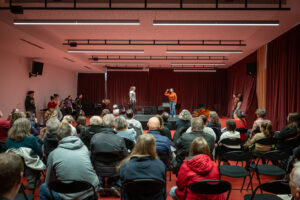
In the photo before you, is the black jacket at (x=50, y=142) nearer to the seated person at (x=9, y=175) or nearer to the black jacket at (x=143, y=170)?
the black jacket at (x=143, y=170)

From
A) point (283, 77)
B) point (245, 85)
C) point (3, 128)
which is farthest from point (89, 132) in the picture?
point (245, 85)

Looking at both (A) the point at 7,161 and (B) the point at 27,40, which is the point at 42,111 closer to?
(B) the point at 27,40

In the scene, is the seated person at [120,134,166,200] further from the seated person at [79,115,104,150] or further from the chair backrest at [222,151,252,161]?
the seated person at [79,115,104,150]

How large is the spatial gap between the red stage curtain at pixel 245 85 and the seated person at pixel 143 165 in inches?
325

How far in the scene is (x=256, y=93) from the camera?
30.5 feet

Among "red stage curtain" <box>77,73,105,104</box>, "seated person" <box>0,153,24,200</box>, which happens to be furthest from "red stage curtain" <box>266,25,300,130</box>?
"red stage curtain" <box>77,73,105,104</box>

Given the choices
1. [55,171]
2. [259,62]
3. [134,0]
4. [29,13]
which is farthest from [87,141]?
[259,62]

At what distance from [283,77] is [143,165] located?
21.2ft

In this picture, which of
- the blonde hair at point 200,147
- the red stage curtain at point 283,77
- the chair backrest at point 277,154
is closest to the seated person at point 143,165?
the blonde hair at point 200,147

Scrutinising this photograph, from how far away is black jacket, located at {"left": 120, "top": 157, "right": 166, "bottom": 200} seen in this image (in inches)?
76.7

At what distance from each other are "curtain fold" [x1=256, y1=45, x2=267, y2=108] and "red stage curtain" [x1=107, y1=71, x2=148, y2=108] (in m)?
8.01

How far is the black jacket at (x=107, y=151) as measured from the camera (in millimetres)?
2783

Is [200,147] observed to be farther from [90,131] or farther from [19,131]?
[19,131]

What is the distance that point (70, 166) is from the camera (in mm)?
2117
